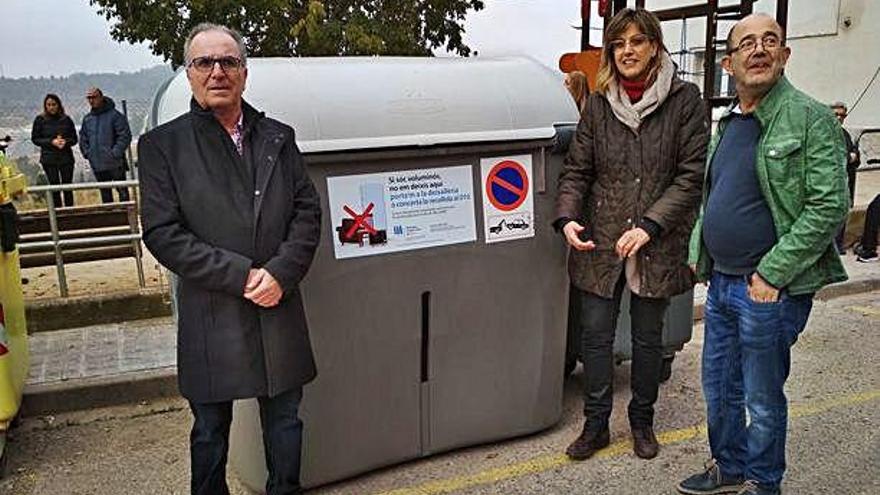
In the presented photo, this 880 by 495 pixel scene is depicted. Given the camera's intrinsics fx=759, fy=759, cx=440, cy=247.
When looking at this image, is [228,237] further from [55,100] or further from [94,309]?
[55,100]

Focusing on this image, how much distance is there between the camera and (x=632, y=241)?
9.89 feet

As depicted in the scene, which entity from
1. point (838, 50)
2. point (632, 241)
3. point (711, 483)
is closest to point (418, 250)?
point (632, 241)

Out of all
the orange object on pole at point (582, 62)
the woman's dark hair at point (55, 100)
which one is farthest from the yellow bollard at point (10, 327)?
the woman's dark hair at point (55, 100)

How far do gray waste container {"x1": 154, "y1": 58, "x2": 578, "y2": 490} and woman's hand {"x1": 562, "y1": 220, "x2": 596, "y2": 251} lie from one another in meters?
0.20

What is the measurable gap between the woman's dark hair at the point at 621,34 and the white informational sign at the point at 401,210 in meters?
0.69

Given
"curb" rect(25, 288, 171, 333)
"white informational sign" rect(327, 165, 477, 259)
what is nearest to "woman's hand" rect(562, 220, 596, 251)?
"white informational sign" rect(327, 165, 477, 259)

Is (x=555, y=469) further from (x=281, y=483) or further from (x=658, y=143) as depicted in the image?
(x=658, y=143)

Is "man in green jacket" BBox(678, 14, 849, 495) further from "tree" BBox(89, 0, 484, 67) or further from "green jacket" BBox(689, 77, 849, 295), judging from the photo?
"tree" BBox(89, 0, 484, 67)

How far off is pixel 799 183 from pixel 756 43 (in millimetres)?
484

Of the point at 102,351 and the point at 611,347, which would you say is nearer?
the point at 611,347

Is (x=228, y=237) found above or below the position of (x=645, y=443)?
above

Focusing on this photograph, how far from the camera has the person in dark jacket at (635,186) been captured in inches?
119

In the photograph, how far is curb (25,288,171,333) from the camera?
5195 mm

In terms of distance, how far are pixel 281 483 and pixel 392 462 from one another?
67 centimetres
